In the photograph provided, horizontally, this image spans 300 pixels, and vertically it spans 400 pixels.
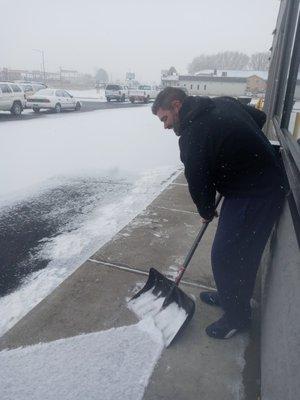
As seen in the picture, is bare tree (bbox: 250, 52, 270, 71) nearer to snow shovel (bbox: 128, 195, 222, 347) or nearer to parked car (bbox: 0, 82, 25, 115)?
parked car (bbox: 0, 82, 25, 115)

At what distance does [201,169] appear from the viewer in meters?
2.33

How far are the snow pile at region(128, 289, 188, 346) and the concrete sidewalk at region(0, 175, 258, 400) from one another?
0.26ft

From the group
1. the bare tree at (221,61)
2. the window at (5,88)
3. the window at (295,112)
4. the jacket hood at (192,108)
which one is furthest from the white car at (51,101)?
the bare tree at (221,61)

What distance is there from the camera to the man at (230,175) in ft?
7.55

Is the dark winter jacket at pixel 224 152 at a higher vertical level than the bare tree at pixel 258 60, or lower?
lower

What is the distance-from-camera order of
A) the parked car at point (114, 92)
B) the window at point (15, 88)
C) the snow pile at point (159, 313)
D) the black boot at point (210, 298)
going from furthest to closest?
the parked car at point (114, 92) → the window at point (15, 88) → the black boot at point (210, 298) → the snow pile at point (159, 313)

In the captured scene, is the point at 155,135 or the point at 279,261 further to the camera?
the point at 155,135

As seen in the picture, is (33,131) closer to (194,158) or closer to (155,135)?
(155,135)

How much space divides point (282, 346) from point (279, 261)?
0.64m

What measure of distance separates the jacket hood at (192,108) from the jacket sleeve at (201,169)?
13 cm

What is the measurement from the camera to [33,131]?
13.2 meters

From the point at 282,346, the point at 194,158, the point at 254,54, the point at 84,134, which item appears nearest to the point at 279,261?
the point at 282,346

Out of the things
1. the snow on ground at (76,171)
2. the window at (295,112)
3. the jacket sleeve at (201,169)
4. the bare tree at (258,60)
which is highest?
the bare tree at (258,60)

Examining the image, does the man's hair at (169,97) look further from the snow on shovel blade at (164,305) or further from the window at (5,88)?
the window at (5,88)
